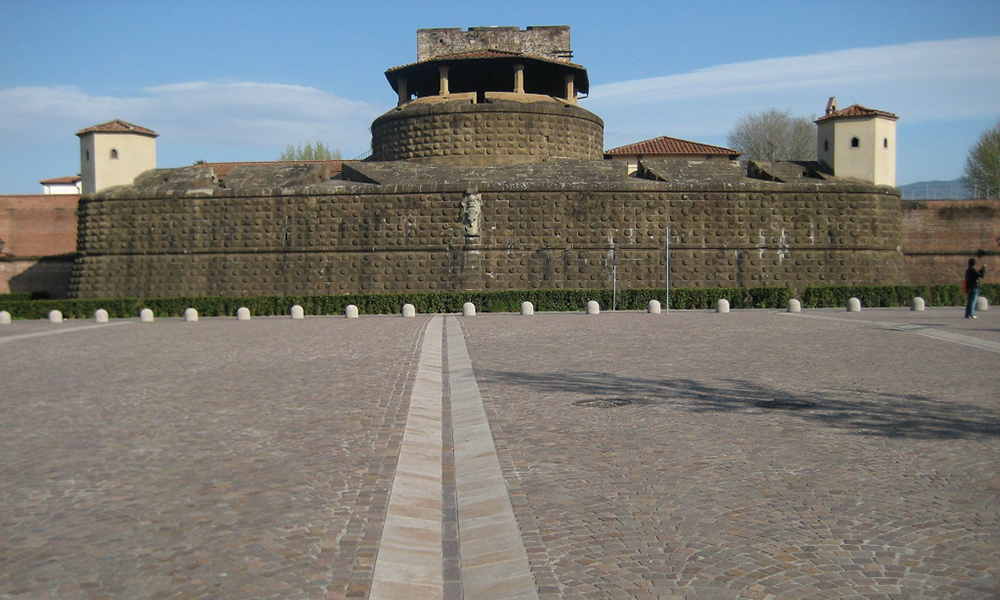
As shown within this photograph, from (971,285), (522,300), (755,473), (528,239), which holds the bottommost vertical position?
(755,473)

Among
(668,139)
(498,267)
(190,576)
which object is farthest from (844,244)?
(190,576)

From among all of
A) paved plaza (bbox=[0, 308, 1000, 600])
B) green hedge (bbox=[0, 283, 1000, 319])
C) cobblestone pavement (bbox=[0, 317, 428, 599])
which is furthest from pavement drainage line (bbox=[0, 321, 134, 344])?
paved plaza (bbox=[0, 308, 1000, 600])

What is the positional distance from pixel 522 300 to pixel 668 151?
51.8 feet

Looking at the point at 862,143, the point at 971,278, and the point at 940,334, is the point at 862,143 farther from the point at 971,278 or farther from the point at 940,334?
the point at 940,334

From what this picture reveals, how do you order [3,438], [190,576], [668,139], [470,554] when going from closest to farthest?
[190,576] → [470,554] → [3,438] → [668,139]

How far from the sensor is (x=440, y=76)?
29.2 meters

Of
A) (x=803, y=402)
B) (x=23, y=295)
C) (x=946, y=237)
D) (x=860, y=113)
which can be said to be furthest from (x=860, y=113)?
(x=23, y=295)

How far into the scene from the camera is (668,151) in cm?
3606

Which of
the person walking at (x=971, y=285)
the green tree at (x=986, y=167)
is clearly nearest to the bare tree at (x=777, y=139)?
the green tree at (x=986, y=167)

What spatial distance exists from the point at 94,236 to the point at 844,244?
23519 millimetres

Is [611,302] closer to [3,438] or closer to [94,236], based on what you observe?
[94,236]

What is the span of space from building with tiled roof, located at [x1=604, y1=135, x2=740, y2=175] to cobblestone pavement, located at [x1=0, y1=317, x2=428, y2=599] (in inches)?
1064

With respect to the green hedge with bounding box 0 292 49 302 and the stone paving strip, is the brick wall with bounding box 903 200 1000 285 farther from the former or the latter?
the green hedge with bounding box 0 292 49 302

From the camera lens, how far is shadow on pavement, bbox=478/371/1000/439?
637 centimetres
